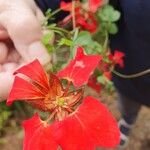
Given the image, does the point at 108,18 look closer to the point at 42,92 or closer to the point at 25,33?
the point at 25,33

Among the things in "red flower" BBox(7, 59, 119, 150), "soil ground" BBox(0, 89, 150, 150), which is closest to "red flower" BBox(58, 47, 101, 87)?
"red flower" BBox(7, 59, 119, 150)

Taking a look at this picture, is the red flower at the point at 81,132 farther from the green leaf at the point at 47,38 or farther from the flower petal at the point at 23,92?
the green leaf at the point at 47,38

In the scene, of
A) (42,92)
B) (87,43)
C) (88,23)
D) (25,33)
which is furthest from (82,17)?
(42,92)

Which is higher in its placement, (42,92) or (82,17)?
(42,92)

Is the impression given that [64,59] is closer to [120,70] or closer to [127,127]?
[120,70]

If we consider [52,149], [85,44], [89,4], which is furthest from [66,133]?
[89,4]

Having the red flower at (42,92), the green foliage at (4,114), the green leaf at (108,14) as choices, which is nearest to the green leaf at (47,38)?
the green leaf at (108,14)

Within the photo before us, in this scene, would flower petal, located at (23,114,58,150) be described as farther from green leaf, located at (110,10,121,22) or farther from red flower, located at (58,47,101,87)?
green leaf, located at (110,10,121,22)
